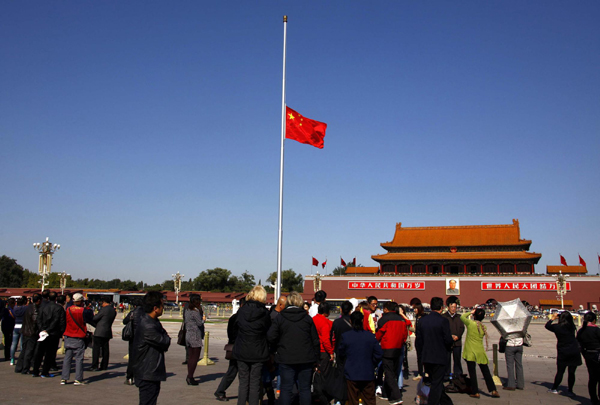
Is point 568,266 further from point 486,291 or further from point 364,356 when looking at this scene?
point 364,356

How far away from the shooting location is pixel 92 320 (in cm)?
912

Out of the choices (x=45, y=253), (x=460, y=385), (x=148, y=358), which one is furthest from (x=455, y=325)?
(x=45, y=253)

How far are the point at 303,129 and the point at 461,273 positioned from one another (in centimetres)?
4141

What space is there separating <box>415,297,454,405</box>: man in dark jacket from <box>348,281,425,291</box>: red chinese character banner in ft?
148

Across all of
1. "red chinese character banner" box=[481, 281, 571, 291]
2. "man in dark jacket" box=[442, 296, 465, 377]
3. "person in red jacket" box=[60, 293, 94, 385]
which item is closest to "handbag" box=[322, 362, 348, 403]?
"man in dark jacket" box=[442, 296, 465, 377]

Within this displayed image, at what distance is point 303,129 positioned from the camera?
14641mm

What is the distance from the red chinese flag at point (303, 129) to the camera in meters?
14.5

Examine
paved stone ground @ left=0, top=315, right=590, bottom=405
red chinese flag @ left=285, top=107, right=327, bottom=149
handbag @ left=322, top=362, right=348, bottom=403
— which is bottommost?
paved stone ground @ left=0, top=315, right=590, bottom=405

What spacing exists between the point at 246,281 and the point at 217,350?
5930 centimetres

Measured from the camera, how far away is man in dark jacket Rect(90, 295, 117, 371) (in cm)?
909

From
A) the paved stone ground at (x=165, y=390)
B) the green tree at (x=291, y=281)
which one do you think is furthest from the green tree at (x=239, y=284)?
the paved stone ground at (x=165, y=390)

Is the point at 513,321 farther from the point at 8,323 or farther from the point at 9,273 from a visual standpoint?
the point at 9,273

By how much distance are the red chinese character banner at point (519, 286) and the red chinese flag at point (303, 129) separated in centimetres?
3864

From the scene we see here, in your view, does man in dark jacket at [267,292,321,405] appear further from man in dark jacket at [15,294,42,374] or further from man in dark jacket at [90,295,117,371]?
man in dark jacket at [15,294,42,374]
